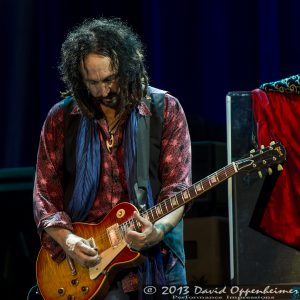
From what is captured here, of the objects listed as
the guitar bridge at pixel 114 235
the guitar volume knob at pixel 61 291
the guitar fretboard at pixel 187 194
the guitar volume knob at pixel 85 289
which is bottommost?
the guitar volume knob at pixel 61 291

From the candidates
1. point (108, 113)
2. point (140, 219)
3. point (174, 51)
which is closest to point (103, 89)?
point (108, 113)

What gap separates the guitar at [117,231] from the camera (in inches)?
111

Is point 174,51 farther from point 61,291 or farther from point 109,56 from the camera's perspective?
point 61,291

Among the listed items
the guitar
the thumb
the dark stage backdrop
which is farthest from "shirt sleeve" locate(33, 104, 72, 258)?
the dark stage backdrop

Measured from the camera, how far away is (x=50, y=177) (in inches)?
119

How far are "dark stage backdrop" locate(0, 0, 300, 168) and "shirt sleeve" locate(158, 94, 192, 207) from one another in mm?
1089

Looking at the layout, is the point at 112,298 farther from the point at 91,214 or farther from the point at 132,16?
the point at 132,16

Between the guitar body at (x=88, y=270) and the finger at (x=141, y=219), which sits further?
the guitar body at (x=88, y=270)

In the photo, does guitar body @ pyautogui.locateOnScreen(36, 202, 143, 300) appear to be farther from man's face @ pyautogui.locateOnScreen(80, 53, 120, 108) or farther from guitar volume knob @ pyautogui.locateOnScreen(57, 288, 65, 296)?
man's face @ pyautogui.locateOnScreen(80, 53, 120, 108)

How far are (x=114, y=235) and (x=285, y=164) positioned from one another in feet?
3.07

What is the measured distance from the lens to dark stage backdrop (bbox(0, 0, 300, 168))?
404 cm

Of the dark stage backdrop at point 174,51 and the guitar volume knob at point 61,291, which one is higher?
the dark stage backdrop at point 174,51

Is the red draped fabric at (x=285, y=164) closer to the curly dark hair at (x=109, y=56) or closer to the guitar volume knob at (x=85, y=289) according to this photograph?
the curly dark hair at (x=109, y=56)

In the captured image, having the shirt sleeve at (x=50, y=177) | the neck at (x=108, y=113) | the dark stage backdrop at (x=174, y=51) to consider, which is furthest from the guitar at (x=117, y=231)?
the dark stage backdrop at (x=174, y=51)
